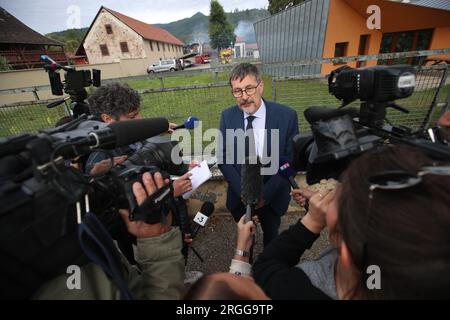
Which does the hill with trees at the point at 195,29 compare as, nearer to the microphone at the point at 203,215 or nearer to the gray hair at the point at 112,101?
the gray hair at the point at 112,101

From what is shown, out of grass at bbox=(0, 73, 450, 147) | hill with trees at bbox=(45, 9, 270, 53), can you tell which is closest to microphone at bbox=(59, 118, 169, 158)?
grass at bbox=(0, 73, 450, 147)

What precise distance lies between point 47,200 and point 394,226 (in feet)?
3.34

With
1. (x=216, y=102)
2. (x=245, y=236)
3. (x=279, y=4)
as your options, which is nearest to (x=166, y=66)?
(x=279, y=4)

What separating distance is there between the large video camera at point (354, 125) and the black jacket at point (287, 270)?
32 centimetres

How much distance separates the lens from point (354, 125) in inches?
44.7

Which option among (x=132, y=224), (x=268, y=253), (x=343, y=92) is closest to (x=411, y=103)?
(x=343, y=92)

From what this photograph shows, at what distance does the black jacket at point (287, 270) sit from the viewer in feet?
3.04

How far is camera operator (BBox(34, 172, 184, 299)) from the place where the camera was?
871 mm

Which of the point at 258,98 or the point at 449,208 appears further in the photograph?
the point at 258,98

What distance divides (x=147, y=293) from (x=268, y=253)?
1.88ft

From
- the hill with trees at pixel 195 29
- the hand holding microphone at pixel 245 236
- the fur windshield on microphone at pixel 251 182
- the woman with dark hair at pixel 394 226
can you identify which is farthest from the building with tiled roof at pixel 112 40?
the woman with dark hair at pixel 394 226

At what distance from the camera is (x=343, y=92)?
1.24 metres

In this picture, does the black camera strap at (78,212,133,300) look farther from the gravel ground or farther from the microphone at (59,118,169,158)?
the gravel ground
